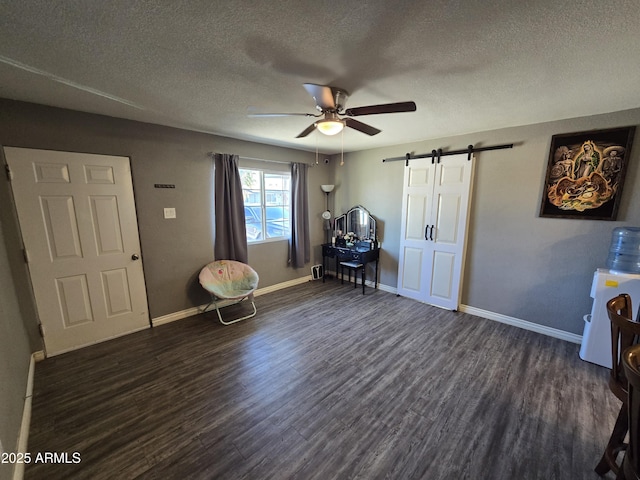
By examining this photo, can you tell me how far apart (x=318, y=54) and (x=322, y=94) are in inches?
9.0

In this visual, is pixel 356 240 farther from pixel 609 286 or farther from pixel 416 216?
pixel 609 286

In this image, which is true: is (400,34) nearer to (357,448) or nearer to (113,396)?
(357,448)

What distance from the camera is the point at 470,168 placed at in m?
3.31

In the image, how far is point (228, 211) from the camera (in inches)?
142

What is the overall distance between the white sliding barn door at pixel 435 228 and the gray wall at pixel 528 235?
0.14 meters

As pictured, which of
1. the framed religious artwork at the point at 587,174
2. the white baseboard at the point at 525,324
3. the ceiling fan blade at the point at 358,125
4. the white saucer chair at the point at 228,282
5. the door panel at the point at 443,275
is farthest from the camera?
the door panel at the point at 443,275

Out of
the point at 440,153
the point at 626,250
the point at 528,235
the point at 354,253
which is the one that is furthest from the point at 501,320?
the point at 440,153

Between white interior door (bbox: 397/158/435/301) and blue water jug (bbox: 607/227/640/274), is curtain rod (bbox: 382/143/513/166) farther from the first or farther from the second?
blue water jug (bbox: 607/227/640/274)

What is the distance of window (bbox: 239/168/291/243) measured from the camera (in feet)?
13.0

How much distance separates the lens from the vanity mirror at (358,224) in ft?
14.7

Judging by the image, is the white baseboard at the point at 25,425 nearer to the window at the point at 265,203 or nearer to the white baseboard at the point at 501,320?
the white baseboard at the point at 501,320

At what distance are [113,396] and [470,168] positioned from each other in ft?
14.6

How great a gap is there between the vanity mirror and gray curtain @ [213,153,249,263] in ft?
6.11

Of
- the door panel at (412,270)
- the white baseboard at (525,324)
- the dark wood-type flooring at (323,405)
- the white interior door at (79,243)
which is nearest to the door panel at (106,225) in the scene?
the white interior door at (79,243)
